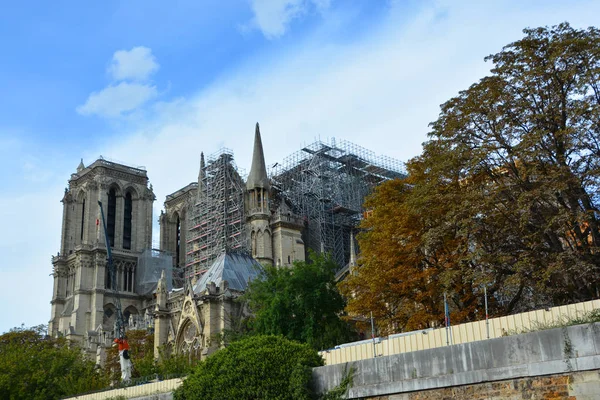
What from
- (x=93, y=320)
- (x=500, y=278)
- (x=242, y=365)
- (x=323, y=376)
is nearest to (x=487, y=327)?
(x=323, y=376)

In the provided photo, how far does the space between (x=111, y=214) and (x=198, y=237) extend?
2659 cm

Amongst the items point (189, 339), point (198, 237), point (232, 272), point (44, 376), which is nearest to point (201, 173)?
point (198, 237)

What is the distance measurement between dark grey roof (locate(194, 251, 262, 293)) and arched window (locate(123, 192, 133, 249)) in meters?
50.6

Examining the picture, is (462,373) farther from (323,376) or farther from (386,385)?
(323,376)

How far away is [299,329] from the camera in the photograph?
1686 inches

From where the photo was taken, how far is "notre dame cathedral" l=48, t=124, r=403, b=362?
54.7 m

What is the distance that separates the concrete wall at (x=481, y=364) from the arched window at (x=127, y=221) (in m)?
91.3

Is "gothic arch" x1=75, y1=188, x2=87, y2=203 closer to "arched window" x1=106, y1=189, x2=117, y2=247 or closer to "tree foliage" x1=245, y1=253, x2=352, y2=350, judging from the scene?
"arched window" x1=106, y1=189, x2=117, y2=247

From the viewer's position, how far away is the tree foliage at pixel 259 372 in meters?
21.8

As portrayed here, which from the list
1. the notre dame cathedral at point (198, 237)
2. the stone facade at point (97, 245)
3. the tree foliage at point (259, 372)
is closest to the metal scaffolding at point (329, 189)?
the notre dame cathedral at point (198, 237)

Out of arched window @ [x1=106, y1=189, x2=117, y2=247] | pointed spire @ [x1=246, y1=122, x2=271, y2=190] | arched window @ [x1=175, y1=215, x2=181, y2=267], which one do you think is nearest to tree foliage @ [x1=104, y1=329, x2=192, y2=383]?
pointed spire @ [x1=246, y1=122, x2=271, y2=190]

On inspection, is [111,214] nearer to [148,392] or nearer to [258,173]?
[258,173]

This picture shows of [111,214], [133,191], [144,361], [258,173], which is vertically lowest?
[144,361]

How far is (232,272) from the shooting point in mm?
57031
